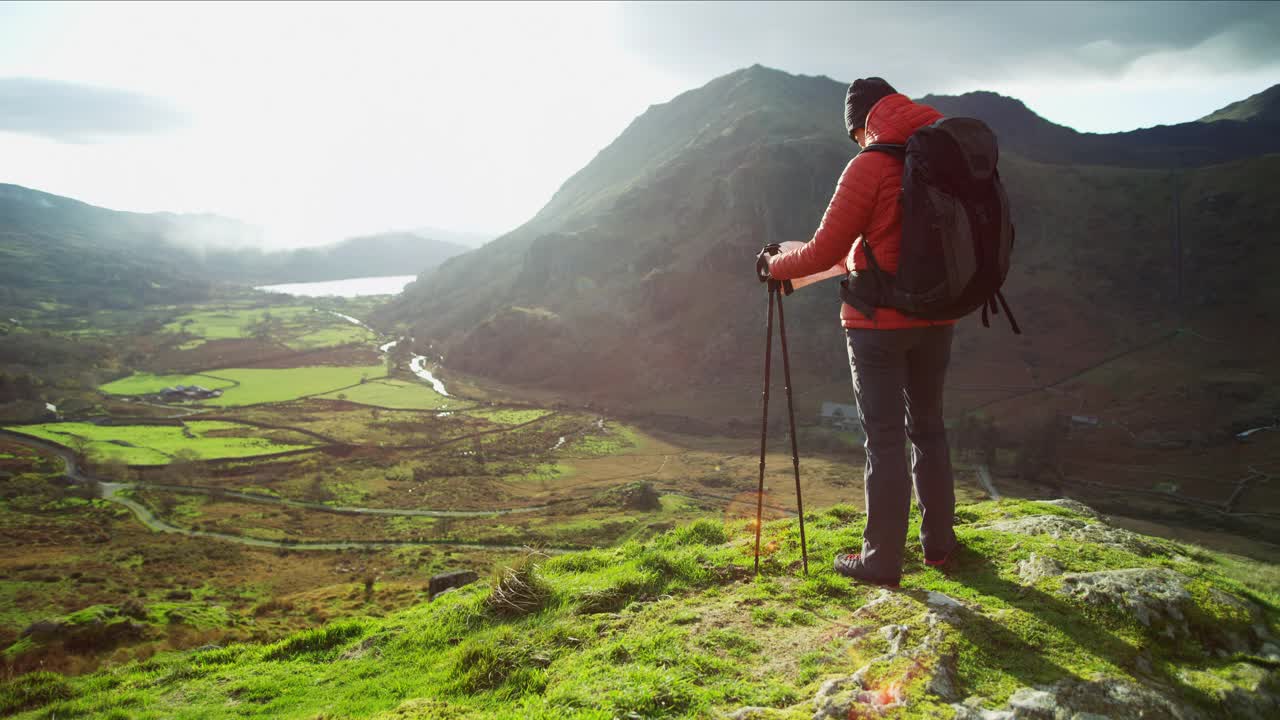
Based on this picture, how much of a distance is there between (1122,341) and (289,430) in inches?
4321

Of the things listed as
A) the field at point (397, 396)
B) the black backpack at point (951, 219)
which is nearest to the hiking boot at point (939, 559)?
the black backpack at point (951, 219)

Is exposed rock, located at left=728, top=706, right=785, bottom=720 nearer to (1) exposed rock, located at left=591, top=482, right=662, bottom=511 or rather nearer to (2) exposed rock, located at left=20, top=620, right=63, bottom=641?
(2) exposed rock, located at left=20, top=620, right=63, bottom=641

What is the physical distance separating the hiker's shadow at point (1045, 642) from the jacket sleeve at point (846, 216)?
3059 mm

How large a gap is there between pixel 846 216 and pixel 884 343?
114 cm

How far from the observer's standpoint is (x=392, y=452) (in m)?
64.2

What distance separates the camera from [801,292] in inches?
4077

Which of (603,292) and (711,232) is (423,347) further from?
(711,232)

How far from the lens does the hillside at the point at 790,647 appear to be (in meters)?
3.79

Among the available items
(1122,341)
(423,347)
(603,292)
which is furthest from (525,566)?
(423,347)

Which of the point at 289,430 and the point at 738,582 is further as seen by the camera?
the point at 289,430

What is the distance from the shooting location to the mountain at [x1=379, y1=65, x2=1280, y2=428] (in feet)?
277

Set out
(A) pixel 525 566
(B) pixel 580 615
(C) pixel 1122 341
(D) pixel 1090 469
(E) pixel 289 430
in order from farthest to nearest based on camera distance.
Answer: (C) pixel 1122 341
(E) pixel 289 430
(D) pixel 1090 469
(A) pixel 525 566
(B) pixel 580 615

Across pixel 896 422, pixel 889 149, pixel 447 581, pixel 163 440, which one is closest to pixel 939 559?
pixel 896 422

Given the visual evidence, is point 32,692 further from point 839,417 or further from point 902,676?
point 839,417
